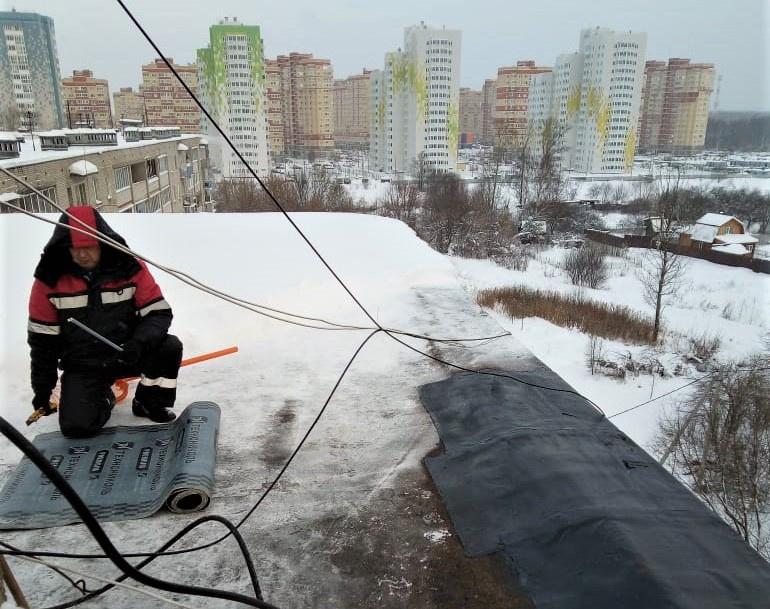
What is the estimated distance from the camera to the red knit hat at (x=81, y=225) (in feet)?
6.70

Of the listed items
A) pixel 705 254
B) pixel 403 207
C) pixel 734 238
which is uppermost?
pixel 403 207

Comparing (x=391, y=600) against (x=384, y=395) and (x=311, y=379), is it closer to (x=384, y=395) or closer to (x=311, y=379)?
(x=384, y=395)

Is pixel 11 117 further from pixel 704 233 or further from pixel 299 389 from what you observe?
pixel 704 233

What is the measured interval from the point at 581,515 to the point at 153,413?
1.76 meters

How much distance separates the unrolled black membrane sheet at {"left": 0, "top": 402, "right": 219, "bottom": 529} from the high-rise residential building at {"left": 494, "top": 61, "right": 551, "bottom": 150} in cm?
4805

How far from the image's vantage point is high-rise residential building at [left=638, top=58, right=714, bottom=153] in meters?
44.8

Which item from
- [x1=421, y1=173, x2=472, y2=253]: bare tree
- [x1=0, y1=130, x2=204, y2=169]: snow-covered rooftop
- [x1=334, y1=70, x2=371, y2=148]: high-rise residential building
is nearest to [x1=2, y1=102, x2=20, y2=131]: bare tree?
[x1=0, y1=130, x2=204, y2=169]: snow-covered rooftop

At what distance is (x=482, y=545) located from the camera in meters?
1.61

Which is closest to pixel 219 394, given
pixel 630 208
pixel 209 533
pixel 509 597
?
pixel 209 533

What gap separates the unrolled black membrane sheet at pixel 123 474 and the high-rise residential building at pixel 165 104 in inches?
1514

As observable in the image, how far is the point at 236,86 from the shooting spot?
29.9 metres

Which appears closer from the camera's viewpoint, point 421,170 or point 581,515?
point 581,515

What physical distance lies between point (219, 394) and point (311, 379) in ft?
1.56

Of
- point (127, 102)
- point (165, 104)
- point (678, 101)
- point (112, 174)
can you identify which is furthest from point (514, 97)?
point (112, 174)
